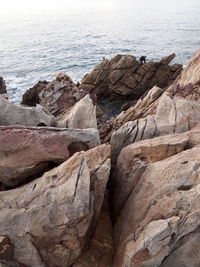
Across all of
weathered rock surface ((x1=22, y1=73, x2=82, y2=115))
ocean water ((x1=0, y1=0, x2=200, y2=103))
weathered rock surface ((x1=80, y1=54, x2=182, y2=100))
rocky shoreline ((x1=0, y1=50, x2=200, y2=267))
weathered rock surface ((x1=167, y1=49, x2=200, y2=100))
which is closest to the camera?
rocky shoreline ((x1=0, y1=50, x2=200, y2=267))

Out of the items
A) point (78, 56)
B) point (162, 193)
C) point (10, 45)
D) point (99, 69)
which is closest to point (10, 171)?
point (162, 193)

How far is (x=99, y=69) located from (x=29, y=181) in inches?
1417

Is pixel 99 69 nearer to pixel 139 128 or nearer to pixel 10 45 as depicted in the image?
pixel 139 128

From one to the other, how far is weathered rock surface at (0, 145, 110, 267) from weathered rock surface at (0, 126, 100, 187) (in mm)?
1730

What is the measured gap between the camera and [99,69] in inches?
1865

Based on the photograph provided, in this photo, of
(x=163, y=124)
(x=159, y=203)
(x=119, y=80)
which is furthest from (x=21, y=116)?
(x=119, y=80)

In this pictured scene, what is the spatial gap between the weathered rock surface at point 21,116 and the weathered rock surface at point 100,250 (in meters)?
6.69

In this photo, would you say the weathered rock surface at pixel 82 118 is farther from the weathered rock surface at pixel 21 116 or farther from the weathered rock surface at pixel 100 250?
the weathered rock surface at pixel 100 250

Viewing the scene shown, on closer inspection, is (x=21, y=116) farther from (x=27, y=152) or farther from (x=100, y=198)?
(x=100, y=198)

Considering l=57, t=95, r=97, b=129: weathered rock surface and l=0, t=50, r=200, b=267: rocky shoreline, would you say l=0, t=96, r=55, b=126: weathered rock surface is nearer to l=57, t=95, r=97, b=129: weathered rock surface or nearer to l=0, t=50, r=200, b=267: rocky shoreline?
l=57, t=95, r=97, b=129: weathered rock surface

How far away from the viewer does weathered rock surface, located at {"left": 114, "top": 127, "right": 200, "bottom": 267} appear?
404 inches

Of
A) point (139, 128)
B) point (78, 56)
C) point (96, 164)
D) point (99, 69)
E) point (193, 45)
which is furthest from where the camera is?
point (193, 45)

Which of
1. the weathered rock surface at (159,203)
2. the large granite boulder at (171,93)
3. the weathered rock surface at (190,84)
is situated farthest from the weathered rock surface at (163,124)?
the weathered rock surface at (190,84)

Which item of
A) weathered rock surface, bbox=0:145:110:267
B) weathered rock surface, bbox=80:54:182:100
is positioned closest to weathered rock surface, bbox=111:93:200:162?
weathered rock surface, bbox=0:145:110:267
